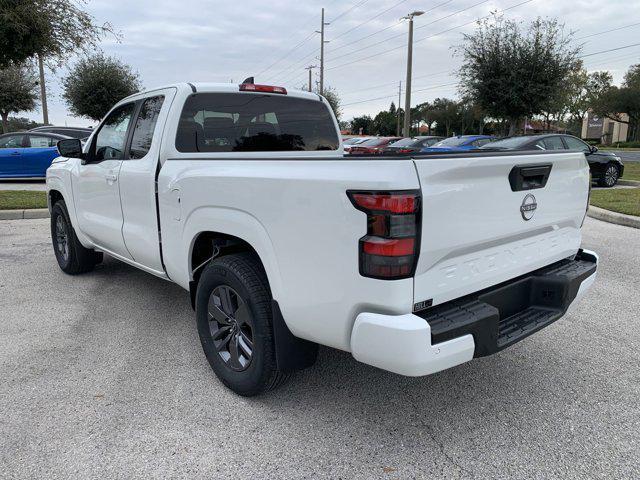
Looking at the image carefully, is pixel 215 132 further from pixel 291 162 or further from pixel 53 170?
pixel 53 170

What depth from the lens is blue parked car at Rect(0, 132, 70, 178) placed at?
14539 mm

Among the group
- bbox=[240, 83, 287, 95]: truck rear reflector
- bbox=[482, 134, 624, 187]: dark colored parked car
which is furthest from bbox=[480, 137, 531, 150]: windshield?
bbox=[240, 83, 287, 95]: truck rear reflector

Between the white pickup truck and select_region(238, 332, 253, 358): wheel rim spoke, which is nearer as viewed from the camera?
the white pickup truck

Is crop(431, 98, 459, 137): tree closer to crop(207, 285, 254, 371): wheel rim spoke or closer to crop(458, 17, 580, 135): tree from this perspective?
crop(458, 17, 580, 135): tree

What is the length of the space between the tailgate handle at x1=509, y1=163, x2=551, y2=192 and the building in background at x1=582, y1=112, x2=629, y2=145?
260 ft

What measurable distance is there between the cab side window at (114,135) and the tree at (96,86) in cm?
3102

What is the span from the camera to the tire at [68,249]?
5.50 meters

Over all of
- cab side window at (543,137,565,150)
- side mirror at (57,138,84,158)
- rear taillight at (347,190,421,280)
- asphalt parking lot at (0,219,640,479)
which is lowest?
asphalt parking lot at (0,219,640,479)

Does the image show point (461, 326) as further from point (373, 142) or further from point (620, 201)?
point (373, 142)

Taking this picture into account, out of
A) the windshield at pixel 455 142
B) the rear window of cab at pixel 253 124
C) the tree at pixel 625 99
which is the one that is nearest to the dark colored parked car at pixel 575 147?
the windshield at pixel 455 142

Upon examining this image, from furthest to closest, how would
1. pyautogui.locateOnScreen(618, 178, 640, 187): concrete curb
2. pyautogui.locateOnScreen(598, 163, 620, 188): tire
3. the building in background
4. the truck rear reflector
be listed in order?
the building in background < pyautogui.locateOnScreen(618, 178, 640, 187): concrete curb < pyautogui.locateOnScreen(598, 163, 620, 188): tire < the truck rear reflector

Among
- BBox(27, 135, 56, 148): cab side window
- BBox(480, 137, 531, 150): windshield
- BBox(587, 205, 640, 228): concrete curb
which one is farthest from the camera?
BBox(27, 135, 56, 148): cab side window

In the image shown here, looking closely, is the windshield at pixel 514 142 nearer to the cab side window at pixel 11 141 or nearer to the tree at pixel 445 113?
the cab side window at pixel 11 141

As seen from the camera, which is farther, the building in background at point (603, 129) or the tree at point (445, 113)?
the tree at point (445, 113)
